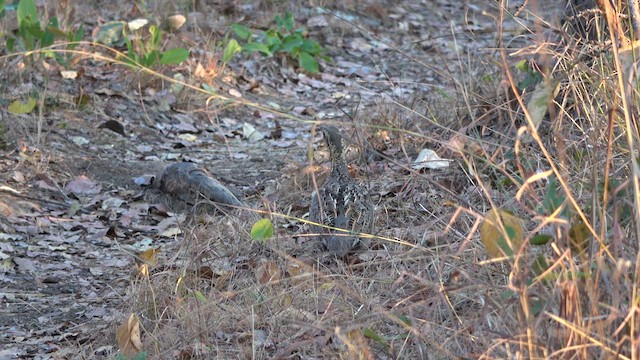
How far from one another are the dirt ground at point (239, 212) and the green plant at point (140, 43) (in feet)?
0.78

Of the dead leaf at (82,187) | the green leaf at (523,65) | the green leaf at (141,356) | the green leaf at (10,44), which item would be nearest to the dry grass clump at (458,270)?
the green leaf at (141,356)

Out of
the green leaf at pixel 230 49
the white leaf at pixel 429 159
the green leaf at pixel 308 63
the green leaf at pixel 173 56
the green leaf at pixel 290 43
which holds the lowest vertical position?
the green leaf at pixel 308 63

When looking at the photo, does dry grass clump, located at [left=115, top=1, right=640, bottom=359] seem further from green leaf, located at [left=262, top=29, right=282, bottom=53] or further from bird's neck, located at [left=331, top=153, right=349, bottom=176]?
green leaf, located at [left=262, top=29, right=282, bottom=53]

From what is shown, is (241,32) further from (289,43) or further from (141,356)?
(141,356)

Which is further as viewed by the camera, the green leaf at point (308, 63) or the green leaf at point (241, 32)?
the green leaf at point (308, 63)

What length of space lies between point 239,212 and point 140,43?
284 cm

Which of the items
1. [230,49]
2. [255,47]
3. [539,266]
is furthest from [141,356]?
[255,47]

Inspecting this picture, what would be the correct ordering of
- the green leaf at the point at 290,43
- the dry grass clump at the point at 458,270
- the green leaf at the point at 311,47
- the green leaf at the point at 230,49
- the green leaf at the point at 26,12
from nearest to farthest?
the dry grass clump at the point at 458,270
the green leaf at the point at 26,12
the green leaf at the point at 230,49
the green leaf at the point at 290,43
the green leaf at the point at 311,47

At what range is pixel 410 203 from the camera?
525 centimetres

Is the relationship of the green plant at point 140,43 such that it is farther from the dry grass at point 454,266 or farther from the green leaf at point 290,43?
the dry grass at point 454,266

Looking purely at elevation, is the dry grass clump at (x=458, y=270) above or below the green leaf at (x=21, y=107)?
above

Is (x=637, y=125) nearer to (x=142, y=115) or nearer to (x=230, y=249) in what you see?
(x=230, y=249)

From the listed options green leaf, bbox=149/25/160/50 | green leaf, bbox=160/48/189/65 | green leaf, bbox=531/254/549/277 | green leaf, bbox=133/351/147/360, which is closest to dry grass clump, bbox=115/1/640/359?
green leaf, bbox=531/254/549/277

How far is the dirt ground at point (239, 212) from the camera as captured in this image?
3719 millimetres
